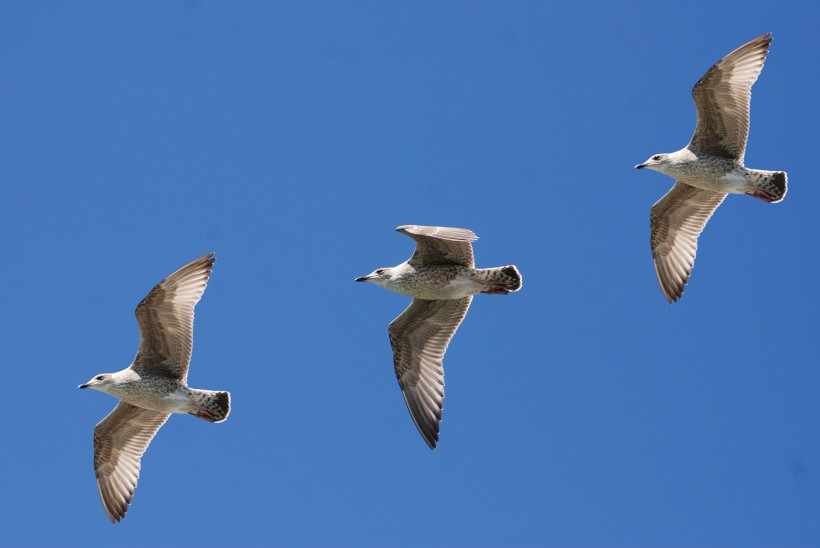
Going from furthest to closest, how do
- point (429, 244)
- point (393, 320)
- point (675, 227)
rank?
point (675, 227) → point (393, 320) → point (429, 244)

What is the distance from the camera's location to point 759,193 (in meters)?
16.7

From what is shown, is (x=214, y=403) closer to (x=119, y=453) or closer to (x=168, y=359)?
(x=168, y=359)

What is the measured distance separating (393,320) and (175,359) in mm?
2777

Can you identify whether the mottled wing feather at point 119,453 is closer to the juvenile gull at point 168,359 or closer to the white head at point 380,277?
the juvenile gull at point 168,359

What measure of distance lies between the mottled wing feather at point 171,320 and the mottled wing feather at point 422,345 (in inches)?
101

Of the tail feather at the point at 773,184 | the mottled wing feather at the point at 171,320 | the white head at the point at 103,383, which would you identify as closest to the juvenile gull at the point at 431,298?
the mottled wing feather at the point at 171,320

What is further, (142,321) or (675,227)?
(675,227)

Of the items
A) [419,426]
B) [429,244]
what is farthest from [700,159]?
[419,426]

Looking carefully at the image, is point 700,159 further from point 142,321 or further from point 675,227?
point 142,321

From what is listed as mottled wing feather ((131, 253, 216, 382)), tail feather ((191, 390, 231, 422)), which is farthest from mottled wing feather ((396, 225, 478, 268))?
tail feather ((191, 390, 231, 422))

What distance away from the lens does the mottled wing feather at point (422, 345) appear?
16.0 metres

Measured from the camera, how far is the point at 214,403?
602 inches

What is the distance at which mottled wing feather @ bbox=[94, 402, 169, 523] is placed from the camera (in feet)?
52.9

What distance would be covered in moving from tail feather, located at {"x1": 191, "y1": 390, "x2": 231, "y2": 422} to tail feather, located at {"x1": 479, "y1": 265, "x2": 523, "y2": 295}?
345 cm
